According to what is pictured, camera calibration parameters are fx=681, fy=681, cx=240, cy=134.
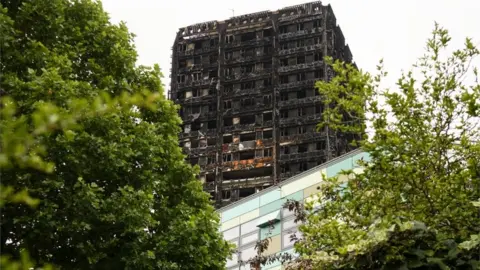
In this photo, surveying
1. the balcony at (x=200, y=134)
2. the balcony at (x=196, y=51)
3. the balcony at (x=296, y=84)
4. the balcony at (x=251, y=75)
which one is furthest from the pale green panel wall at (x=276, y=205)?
the balcony at (x=196, y=51)

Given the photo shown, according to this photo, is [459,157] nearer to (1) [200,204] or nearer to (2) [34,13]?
(1) [200,204]

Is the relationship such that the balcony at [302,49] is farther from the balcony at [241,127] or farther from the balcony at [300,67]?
the balcony at [241,127]

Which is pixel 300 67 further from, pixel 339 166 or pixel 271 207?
pixel 339 166

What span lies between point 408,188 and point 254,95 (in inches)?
2909

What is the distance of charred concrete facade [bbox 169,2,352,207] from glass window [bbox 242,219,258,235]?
37.0 metres

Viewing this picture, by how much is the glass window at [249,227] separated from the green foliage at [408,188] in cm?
2883

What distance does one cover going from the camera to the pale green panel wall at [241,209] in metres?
39.6

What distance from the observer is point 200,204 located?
1565 centimetres

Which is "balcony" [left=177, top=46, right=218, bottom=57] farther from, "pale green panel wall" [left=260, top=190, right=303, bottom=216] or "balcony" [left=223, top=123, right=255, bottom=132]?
"pale green panel wall" [left=260, top=190, right=303, bottom=216]

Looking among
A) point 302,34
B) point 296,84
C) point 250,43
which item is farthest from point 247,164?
point 302,34

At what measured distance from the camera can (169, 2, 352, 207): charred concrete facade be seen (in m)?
78.8

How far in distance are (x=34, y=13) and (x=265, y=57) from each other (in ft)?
231

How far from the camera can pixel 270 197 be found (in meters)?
38.5

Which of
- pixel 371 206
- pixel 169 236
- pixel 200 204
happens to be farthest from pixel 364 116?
pixel 200 204
